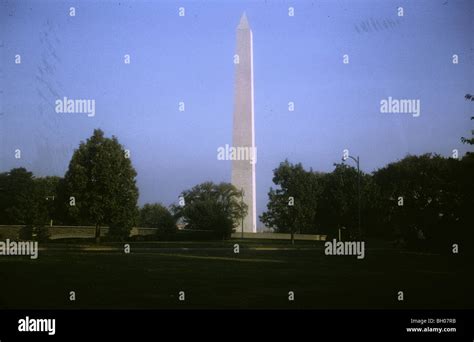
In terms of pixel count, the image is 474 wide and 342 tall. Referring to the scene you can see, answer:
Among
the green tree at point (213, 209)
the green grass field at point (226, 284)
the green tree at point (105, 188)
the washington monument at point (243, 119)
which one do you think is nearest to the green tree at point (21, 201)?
the green grass field at point (226, 284)

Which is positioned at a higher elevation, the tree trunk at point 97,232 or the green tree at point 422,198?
the green tree at point 422,198

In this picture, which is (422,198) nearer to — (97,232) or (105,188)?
(105,188)

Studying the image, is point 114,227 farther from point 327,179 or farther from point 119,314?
point 119,314

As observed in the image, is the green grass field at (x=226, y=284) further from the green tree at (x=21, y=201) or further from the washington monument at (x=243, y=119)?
the washington monument at (x=243, y=119)

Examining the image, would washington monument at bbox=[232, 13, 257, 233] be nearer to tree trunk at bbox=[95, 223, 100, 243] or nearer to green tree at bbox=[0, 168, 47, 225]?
tree trunk at bbox=[95, 223, 100, 243]

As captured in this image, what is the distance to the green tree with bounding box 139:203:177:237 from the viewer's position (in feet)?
125

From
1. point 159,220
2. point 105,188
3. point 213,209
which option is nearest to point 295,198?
point 213,209

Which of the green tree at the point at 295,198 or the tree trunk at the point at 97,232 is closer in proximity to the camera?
the tree trunk at the point at 97,232

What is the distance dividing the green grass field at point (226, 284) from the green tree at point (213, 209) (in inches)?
711

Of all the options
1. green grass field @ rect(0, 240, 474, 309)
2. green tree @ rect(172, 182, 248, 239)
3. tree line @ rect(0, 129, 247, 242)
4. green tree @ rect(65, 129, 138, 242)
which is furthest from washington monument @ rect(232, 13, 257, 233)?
green grass field @ rect(0, 240, 474, 309)

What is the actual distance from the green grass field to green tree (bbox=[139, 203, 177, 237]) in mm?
16605

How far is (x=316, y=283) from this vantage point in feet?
50.0

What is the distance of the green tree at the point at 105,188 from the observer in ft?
107

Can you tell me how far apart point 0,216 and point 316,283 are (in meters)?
16.4
